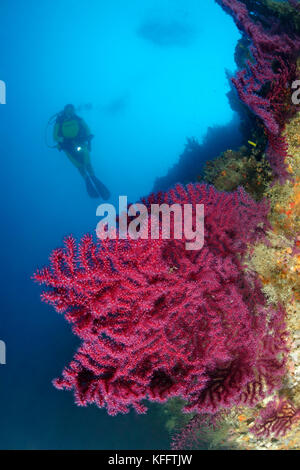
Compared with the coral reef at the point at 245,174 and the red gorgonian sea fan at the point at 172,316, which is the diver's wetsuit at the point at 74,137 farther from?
the red gorgonian sea fan at the point at 172,316

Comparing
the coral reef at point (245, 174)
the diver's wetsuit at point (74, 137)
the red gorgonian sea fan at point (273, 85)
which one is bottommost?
the coral reef at point (245, 174)

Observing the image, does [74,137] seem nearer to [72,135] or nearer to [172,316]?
[72,135]

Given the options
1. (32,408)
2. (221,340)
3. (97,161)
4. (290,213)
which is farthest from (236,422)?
(97,161)

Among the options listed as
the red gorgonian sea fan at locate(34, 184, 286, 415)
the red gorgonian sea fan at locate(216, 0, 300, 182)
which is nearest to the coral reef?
the red gorgonian sea fan at locate(216, 0, 300, 182)

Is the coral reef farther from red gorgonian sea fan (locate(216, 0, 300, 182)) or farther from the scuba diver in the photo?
the scuba diver

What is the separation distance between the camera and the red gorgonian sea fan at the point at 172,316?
112 inches

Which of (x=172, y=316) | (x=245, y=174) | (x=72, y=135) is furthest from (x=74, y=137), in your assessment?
(x=172, y=316)

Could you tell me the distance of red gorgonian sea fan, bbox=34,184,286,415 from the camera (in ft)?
9.34

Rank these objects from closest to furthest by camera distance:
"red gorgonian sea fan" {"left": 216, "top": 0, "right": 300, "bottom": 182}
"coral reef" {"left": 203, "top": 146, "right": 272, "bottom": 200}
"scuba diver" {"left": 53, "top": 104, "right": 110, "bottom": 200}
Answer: "red gorgonian sea fan" {"left": 216, "top": 0, "right": 300, "bottom": 182} → "coral reef" {"left": 203, "top": 146, "right": 272, "bottom": 200} → "scuba diver" {"left": 53, "top": 104, "right": 110, "bottom": 200}

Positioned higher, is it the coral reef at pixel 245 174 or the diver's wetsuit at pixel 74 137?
the diver's wetsuit at pixel 74 137

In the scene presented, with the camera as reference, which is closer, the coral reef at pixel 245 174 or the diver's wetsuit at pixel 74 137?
the coral reef at pixel 245 174

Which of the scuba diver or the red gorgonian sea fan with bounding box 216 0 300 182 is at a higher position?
the scuba diver

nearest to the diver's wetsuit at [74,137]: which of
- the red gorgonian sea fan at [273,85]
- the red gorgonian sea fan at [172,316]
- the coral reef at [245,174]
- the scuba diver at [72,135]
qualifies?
the scuba diver at [72,135]
